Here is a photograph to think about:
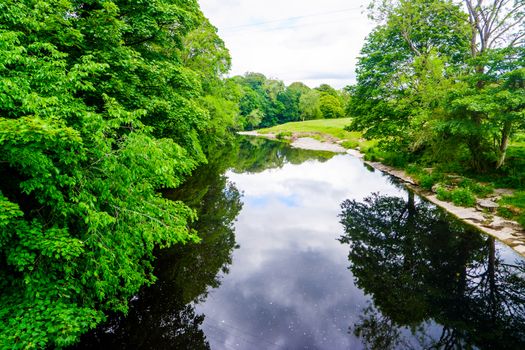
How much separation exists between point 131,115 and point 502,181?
22.5 meters

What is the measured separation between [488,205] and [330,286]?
1198 centimetres

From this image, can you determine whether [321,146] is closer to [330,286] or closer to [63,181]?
[330,286]

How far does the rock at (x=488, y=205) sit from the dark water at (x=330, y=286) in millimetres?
2153

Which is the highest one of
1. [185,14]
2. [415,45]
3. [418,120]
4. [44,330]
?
[415,45]

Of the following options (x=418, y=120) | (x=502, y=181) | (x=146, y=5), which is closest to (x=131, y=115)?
(x=146, y=5)

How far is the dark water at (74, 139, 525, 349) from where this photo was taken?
316 inches

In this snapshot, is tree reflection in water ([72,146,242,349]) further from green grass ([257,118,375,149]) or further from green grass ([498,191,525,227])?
green grass ([257,118,375,149])

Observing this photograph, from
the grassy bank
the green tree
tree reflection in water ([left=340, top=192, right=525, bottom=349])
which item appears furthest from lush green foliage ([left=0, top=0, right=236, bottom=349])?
the green tree

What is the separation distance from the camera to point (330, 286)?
34.9ft

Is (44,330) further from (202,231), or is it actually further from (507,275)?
(507,275)

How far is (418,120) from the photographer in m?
20.9

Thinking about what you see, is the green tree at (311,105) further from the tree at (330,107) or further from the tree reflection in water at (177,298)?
the tree reflection in water at (177,298)

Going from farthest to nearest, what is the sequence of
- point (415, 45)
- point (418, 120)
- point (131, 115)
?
point (415, 45) < point (418, 120) < point (131, 115)

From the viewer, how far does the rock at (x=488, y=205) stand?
15.5 metres
